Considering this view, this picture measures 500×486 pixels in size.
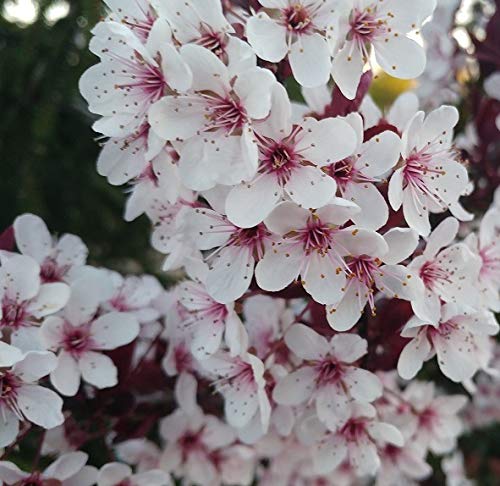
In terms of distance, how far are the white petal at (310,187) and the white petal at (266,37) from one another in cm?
14

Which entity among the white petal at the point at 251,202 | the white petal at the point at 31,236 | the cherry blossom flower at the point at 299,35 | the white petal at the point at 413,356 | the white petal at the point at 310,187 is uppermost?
the cherry blossom flower at the point at 299,35

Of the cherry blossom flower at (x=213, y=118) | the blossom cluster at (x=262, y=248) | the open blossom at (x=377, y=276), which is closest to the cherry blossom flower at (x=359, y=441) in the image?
the blossom cluster at (x=262, y=248)

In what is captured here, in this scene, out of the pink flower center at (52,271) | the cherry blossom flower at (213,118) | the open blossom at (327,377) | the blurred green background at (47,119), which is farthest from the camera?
the blurred green background at (47,119)

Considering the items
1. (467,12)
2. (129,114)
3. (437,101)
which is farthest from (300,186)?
(467,12)

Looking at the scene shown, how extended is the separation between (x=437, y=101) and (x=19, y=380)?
3.88 feet

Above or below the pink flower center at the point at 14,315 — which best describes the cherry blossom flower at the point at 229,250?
above

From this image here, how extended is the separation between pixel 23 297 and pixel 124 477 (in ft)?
1.02

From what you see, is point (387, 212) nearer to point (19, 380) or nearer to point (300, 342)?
point (300, 342)

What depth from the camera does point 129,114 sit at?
40.1 inches

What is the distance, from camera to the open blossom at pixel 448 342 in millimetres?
1083

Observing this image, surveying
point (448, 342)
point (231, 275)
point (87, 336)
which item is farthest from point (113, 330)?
point (448, 342)

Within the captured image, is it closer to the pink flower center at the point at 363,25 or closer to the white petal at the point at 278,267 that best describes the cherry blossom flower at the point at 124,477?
the white petal at the point at 278,267

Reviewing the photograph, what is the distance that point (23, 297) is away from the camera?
3.62 feet

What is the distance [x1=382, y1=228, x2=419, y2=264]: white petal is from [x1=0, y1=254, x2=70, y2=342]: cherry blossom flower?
1.56 feet
